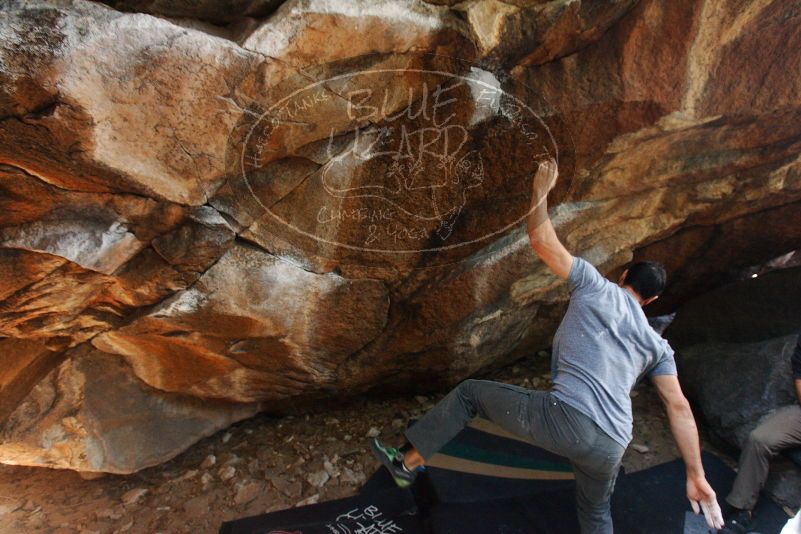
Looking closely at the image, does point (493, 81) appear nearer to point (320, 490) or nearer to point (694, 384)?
point (320, 490)

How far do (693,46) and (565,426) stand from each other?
4.70ft

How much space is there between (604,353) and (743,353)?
68.1 inches

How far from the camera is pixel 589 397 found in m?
1.86

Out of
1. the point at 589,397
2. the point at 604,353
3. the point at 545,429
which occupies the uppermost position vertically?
the point at 604,353

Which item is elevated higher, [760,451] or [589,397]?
[589,397]

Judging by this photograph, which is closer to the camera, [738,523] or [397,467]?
[397,467]

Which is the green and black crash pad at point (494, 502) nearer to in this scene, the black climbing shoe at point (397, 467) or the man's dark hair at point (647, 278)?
the black climbing shoe at point (397, 467)

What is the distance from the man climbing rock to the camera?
1.86 m

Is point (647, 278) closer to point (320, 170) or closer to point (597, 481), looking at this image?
point (597, 481)

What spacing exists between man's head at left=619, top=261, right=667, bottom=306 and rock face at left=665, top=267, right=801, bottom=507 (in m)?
1.28

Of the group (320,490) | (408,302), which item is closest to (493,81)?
(408,302)

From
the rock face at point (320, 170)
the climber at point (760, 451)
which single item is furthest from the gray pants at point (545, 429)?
the climber at point (760, 451)

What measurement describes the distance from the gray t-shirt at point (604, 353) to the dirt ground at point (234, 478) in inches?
44.0

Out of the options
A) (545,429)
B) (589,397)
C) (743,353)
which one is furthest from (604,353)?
(743,353)
